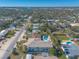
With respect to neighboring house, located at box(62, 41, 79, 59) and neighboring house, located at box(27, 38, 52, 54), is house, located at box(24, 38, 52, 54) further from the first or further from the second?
neighboring house, located at box(62, 41, 79, 59)

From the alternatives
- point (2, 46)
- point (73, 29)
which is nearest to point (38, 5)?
point (73, 29)

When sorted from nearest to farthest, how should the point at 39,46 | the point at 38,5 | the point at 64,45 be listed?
the point at 39,46
the point at 64,45
the point at 38,5

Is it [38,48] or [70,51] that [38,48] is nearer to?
[38,48]

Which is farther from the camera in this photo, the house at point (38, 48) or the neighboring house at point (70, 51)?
the house at point (38, 48)

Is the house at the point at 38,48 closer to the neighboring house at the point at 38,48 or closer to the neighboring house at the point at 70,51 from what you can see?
the neighboring house at the point at 38,48

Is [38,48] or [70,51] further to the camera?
[38,48]

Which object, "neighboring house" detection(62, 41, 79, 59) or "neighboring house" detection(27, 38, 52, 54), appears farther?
"neighboring house" detection(27, 38, 52, 54)

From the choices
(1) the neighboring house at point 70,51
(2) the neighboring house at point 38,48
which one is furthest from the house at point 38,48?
(1) the neighboring house at point 70,51

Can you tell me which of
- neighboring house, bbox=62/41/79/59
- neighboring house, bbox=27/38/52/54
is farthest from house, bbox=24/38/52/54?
neighboring house, bbox=62/41/79/59

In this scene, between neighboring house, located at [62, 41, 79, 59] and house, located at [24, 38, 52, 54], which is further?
house, located at [24, 38, 52, 54]

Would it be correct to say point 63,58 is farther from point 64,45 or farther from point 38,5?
point 38,5

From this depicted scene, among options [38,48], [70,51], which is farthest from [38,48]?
[70,51]
